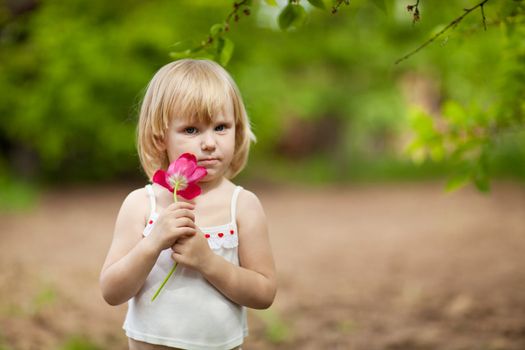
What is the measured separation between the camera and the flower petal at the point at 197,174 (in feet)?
5.21

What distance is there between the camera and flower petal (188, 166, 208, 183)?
159 centimetres

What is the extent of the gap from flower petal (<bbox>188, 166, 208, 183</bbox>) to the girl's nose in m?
0.08

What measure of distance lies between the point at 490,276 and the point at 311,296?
1728 mm

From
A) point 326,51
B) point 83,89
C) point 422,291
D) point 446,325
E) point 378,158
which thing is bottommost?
point 446,325

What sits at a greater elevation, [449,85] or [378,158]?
[378,158]

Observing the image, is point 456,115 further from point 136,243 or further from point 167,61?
point 167,61

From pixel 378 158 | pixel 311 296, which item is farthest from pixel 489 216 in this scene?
pixel 378 158

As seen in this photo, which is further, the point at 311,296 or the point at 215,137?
the point at 311,296

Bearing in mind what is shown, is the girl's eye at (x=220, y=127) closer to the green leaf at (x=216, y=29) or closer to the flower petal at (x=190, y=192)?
the flower petal at (x=190, y=192)

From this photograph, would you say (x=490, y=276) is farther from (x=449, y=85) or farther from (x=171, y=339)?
(x=449, y=85)

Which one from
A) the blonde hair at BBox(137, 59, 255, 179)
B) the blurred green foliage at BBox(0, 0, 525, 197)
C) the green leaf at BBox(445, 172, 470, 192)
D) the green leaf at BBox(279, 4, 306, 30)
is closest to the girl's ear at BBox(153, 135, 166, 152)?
the blonde hair at BBox(137, 59, 255, 179)

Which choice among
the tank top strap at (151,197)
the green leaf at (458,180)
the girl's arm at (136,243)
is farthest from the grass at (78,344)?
the green leaf at (458,180)

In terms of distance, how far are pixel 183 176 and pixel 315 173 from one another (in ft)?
51.5

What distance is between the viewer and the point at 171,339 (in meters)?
1.64
